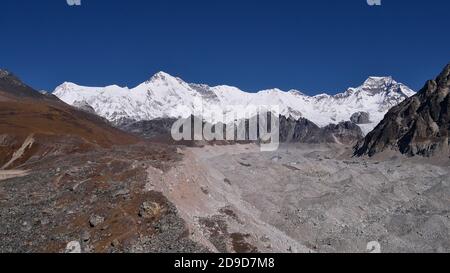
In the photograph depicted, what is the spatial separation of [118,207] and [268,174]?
4517cm

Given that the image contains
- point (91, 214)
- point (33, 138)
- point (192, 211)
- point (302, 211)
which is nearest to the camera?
point (91, 214)

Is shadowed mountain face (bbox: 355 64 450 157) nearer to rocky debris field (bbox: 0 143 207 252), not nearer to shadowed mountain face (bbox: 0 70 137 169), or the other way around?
shadowed mountain face (bbox: 0 70 137 169)

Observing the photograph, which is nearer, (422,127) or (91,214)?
(91,214)

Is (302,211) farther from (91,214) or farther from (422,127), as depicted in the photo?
(422,127)

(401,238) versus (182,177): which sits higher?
(182,177)

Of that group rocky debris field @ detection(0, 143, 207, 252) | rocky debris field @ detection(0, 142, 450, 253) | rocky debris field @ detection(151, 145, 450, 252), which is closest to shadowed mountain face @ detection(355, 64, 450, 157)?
rocky debris field @ detection(151, 145, 450, 252)

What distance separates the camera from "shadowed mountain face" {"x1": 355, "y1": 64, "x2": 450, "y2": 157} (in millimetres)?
165250

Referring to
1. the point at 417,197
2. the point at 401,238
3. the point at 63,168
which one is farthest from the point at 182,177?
the point at 417,197

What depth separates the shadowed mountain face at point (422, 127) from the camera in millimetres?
165250

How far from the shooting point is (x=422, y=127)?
177 m

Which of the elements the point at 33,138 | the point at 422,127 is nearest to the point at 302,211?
the point at 33,138

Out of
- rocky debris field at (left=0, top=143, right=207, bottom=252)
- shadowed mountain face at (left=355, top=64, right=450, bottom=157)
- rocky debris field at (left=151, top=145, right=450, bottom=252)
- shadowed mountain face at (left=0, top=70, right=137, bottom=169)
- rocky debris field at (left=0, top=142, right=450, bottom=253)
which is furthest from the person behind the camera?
shadowed mountain face at (left=355, top=64, right=450, bottom=157)
